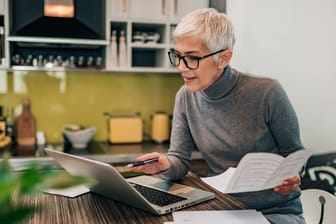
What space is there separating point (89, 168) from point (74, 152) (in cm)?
170

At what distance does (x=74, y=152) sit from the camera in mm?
2809

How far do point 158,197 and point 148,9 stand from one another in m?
1.95

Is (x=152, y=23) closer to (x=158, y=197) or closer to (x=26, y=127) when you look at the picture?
(x=26, y=127)

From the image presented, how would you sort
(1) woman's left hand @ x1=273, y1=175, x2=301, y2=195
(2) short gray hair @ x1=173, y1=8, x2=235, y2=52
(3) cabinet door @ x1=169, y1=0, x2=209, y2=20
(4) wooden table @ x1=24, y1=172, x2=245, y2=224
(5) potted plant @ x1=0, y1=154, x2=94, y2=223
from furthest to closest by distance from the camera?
(3) cabinet door @ x1=169, y1=0, x2=209, y2=20
(2) short gray hair @ x1=173, y1=8, x2=235, y2=52
(1) woman's left hand @ x1=273, y1=175, x2=301, y2=195
(4) wooden table @ x1=24, y1=172, x2=245, y2=224
(5) potted plant @ x1=0, y1=154, x2=94, y2=223

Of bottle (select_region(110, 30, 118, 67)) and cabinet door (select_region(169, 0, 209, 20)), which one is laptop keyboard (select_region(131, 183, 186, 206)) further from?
cabinet door (select_region(169, 0, 209, 20))

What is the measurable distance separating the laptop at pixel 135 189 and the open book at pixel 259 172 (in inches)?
4.1

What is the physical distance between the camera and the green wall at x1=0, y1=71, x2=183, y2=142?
121 inches

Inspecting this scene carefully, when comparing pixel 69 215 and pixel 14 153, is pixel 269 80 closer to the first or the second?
pixel 69 215

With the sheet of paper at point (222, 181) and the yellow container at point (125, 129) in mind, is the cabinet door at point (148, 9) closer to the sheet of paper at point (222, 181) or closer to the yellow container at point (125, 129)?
the yellow container at point (125, 129)

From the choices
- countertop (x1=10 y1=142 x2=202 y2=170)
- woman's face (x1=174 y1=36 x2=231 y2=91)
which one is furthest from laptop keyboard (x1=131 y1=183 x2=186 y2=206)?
countertop (x1=10 y1=142 x2=202 y2=170)

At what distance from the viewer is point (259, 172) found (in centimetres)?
114

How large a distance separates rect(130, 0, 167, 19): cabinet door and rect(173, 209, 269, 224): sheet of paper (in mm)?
2025

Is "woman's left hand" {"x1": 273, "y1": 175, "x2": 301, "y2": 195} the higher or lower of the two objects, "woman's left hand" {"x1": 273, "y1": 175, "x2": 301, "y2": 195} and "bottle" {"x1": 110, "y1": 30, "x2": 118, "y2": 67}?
the lower

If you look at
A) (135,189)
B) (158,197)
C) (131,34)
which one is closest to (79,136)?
(131,34)
